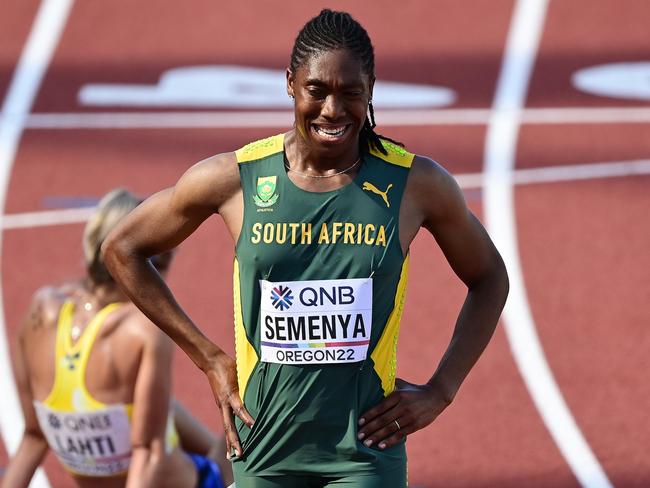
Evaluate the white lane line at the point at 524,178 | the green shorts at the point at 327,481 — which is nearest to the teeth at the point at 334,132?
the green shorts at the point at 327,481

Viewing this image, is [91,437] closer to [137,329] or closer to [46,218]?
[137,329]

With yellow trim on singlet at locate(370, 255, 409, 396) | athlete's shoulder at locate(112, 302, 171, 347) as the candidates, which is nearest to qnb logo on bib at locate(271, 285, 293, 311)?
yellow trim on singlet at locate(370, 255, 409, 396)

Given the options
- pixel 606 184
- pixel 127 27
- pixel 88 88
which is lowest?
pixel 606 184

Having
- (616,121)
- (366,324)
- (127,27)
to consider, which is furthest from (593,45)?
(366,324)

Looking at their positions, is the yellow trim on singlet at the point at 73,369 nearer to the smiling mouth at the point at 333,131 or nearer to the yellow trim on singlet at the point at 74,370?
the yellow trim on singlet at the point at 74,370

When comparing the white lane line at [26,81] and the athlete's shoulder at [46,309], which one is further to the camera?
the white lane line at [26,81]

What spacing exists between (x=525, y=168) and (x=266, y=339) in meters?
5.43

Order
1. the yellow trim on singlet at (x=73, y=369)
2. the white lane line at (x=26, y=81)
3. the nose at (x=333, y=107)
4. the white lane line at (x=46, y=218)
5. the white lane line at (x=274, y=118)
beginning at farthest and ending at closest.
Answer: the white lane line at (x=274, y=118)
the white lane line at (x=26, y=81)
the white lane line at (x=46, y=218)
the yellow trim on singlet at (x=73, y=369)
the nose at (x=333, y=107)

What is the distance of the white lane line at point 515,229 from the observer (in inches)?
234

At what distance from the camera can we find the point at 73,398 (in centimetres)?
443

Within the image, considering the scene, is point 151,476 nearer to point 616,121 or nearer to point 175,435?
point 175,435

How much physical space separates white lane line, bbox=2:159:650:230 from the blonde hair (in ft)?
11.7

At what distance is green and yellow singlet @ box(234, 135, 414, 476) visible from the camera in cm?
301

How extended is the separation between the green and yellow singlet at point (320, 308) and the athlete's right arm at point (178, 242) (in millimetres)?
97
